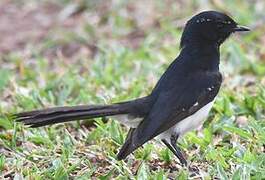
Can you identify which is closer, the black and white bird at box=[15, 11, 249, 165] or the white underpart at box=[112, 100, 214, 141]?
the black and white bird at box=[15, 11, 249, 165]

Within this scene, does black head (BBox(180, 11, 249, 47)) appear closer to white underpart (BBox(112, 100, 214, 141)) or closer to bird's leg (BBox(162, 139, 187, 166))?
white underpart (BBox(112, 100, 214, 141))

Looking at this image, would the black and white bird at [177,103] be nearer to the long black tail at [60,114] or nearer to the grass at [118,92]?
the long black tail at [60,114]

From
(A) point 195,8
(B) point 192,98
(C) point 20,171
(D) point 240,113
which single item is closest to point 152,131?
(B) point 192,98

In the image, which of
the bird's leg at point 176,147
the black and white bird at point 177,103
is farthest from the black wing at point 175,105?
the bird's leg at point 176,147

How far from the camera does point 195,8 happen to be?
10203 mm

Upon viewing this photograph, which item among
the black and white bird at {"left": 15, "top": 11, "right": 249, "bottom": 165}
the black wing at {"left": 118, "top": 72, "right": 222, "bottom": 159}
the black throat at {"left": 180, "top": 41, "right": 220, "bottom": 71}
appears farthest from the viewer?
the black throat at {"left": 180, "top": 41, "right": 220, "bottom": 71}

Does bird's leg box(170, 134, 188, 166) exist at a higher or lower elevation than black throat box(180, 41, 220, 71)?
lower

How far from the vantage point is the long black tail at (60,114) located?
230 inches

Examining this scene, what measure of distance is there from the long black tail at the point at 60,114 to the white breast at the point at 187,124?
0.41 metres

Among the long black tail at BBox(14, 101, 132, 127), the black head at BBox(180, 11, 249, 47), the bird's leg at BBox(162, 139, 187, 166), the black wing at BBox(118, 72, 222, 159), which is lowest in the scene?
the bird's leg at BBox(162, 139, 187, 166)

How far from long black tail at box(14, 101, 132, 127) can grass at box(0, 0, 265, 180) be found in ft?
1.03

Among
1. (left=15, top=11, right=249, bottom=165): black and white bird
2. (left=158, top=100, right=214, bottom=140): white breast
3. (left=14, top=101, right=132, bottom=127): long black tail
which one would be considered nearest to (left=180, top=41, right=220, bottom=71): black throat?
(left=15, top=11, right=249, bottom=165): black and white bird

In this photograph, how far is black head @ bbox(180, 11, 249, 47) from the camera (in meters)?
6.40

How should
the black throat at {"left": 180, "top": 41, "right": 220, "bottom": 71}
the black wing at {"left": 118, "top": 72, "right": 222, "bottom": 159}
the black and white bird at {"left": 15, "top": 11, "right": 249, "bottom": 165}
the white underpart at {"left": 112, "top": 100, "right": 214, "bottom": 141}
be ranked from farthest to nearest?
the black throat at {"left": 180, "top": 41, "right": 220, "bottom": 71} → the white underpart at {"left": 112, "top": 100, "right": 214, "bottom": 141} → the black and white bird at {"left": 15, "top": 11, "right": 249, "bottom": 165} → the black wing at {"left": 118, "top": 72, "right": 222, "bottom": 159}
